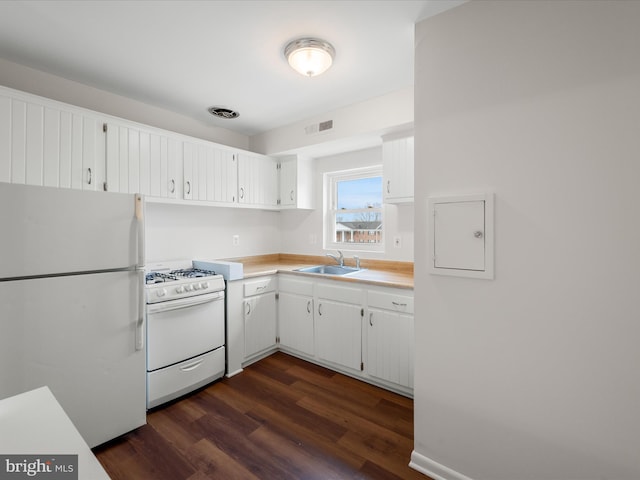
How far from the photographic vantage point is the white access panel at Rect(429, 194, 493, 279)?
1.44 metres

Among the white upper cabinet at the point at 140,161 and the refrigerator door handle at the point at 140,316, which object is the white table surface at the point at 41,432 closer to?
the refrigerator door handle at the point at 140,316

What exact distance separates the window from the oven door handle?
5.15ft

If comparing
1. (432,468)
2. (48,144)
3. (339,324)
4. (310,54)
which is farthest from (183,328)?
(310,54)

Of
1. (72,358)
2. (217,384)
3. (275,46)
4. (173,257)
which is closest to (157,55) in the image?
(275,46)

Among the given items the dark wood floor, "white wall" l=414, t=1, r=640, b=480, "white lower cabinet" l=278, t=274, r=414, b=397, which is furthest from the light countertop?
the dark wood floor

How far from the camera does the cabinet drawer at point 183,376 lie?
2.15 meters

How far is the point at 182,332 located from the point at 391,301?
171 centimetres

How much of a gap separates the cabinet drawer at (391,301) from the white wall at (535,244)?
0.63 metres

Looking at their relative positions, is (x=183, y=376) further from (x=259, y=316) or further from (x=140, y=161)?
(x=140, y=161)

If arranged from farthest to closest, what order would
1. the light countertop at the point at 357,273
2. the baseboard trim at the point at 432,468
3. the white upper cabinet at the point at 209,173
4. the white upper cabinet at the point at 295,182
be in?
the white upper cabinet at the point at 295,182 < the white upper cabinet at the point at 209,173 < the light countertop at the point at 357,273 < the baseboard trim at the point at 432,468

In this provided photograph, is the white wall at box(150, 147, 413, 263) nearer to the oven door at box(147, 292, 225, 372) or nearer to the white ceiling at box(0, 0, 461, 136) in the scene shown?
the oven door at box(147, 292, 225, 372)

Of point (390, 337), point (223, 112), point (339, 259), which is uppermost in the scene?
point (223, 112)

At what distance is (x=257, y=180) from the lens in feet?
11.2
